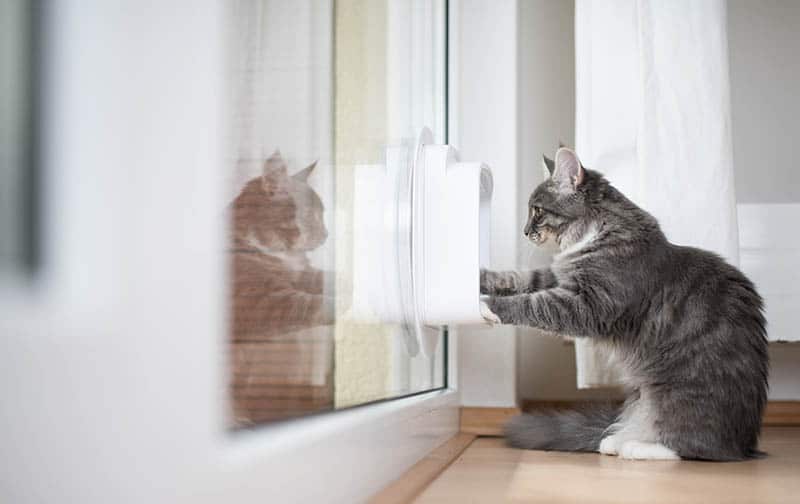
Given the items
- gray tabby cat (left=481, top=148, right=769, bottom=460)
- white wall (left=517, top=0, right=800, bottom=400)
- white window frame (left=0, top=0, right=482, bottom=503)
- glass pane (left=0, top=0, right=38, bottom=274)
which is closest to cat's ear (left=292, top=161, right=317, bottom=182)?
white window frame (left=0, top=0, right=482, bottom=503)

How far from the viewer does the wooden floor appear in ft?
3.85

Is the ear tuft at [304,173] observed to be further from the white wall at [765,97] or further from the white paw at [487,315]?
the white wall at [765,97]

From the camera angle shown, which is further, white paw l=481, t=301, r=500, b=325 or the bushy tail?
the bushy tail

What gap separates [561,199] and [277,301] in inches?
52.2

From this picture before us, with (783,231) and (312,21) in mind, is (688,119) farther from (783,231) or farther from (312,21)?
(312,21)

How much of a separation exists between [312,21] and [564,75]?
6.45 ft

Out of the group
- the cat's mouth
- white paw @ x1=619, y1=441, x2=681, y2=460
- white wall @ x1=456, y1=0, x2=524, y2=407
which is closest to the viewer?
white paw @ x1=619, y1=441, x2=681, y2=460

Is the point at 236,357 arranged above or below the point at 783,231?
below

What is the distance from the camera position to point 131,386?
420 mm

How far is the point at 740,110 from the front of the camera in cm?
262

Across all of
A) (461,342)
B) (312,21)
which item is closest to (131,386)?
(312,21)

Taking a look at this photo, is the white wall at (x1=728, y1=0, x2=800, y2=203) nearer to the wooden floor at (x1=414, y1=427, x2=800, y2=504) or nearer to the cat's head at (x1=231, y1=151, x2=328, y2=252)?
the wooden floor at (x1=414, y1=427, x2=800, y2=504)

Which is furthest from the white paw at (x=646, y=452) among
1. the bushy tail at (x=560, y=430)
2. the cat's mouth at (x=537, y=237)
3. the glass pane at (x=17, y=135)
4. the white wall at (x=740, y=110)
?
the glass pane at (x=17, y=135)

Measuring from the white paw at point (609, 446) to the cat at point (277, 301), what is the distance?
0.98 metres
